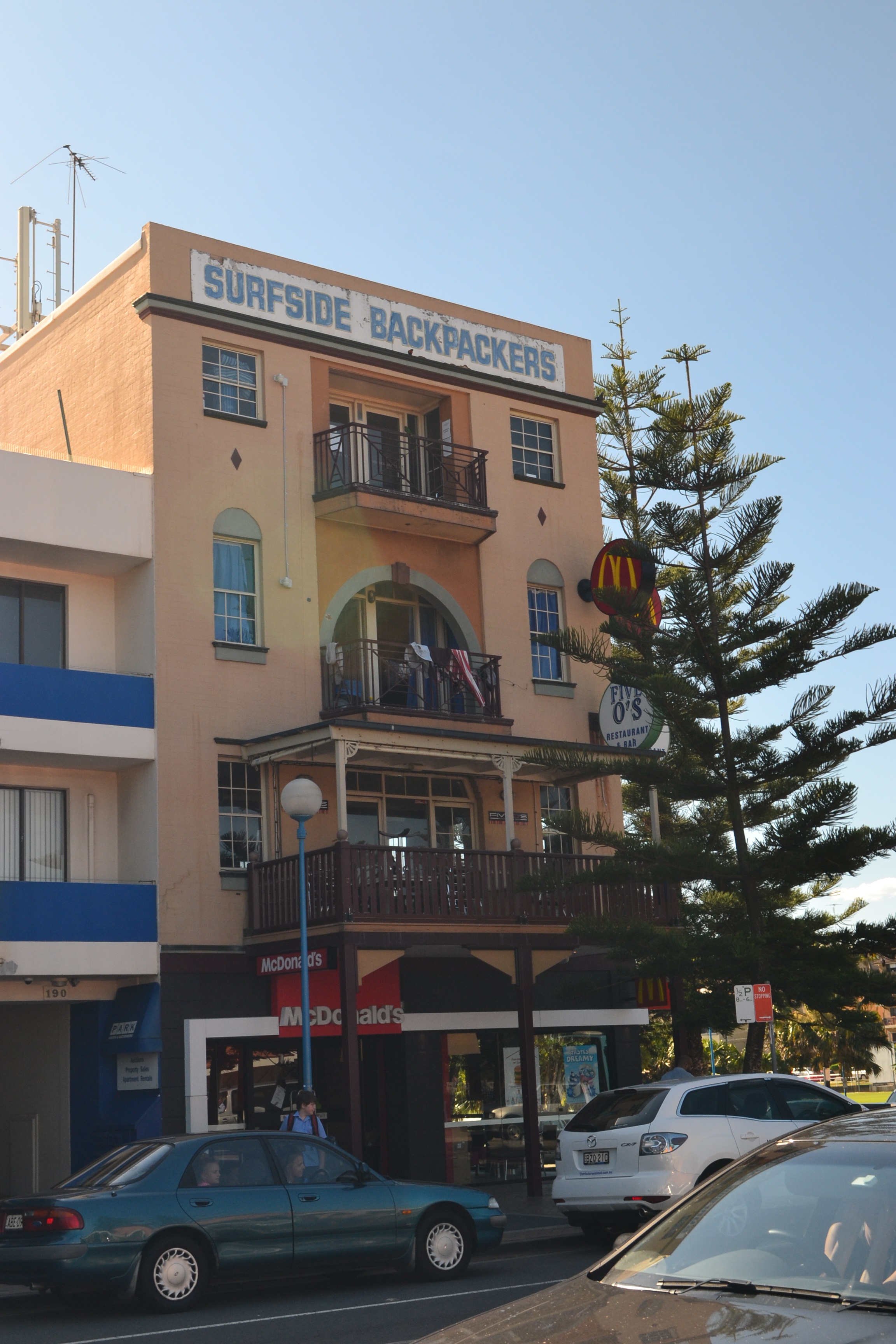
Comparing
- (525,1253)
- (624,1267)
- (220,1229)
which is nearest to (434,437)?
(525,1253)

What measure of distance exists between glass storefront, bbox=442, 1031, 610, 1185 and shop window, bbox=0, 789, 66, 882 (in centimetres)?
652

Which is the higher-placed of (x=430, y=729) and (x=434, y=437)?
(x=434, y=437)

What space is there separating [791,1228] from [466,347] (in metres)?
22.7

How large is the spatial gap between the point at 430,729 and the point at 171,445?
18.8 feet

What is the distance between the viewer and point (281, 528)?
76.0 feet

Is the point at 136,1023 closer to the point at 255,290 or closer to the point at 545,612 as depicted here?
the point at 545,612

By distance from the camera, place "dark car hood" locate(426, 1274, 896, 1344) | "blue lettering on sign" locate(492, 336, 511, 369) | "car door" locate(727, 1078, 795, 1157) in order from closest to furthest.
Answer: "dark car hood" locate(426, 1274, 896, 1344) < "car door" locate(727, 1078, 795, 1157) < "blue lettering on sign" locate(492, 336, 511, 369)

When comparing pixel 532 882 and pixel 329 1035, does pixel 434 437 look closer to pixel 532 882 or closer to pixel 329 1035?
pixel 532 882

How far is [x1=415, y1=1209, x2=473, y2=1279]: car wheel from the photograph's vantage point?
12.7 m

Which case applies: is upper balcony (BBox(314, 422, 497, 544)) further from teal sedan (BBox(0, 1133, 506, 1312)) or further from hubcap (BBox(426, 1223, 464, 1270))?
hubcap (BBox(426, 1223, 464, 1270))

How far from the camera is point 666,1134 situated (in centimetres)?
1344

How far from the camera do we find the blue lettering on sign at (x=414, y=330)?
83.2 feet

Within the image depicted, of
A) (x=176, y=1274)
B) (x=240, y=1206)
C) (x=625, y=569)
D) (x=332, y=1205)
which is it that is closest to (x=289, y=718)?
(x=625, y=569)

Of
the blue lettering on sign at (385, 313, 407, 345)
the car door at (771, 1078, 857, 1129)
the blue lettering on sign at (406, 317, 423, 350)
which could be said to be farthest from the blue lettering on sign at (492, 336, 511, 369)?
the car door at (771, 1078, 857, 1129)
